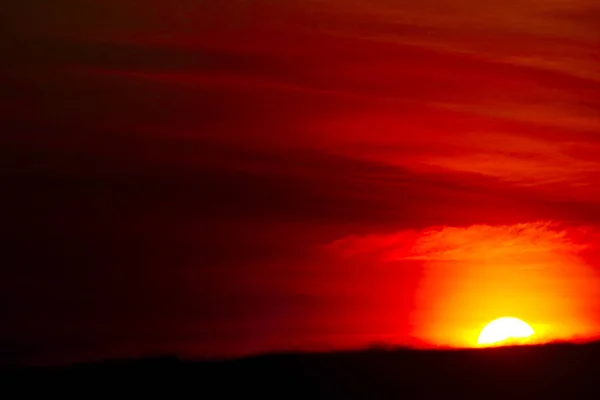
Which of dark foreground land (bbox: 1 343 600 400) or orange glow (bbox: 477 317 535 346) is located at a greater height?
orange glow (bbox: 477 317 535 346)

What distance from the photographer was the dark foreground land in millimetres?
4906

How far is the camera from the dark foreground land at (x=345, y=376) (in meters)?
4.91

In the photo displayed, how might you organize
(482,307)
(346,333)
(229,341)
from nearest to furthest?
(229,341), (346,333), (482,307)

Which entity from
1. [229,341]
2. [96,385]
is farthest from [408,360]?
[229,341]

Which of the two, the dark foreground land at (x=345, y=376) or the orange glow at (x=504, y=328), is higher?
the orange glow at (x=504, y=328)

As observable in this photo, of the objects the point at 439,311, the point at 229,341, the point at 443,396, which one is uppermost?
the point at 439,311

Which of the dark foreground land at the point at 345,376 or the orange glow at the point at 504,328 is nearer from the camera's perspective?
the dark foreground land at the point at 345,376

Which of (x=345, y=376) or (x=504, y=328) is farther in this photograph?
(x=504, y=328)

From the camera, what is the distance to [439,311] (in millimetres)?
9219

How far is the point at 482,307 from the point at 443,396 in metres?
4.25

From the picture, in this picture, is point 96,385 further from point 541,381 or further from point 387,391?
point 541,381

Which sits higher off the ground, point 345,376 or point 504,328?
point 504,328

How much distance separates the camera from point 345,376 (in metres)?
5.08

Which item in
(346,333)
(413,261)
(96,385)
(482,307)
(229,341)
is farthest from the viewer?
(413,261)
